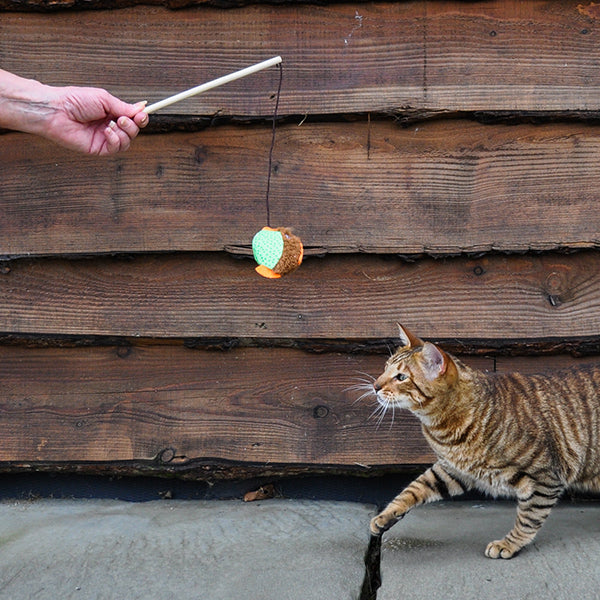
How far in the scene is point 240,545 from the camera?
2.56 metres

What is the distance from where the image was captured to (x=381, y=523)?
249 cm

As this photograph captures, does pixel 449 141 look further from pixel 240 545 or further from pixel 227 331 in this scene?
pixel 240 545

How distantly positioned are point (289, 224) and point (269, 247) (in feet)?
1.92

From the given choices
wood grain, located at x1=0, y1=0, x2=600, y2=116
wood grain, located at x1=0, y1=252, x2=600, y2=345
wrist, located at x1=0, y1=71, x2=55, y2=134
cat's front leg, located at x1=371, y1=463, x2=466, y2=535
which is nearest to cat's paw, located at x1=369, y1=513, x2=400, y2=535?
cat's front leg, located at x1=371, y1=463, x2=466, y2=535

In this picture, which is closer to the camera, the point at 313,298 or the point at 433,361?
the point at 433,361

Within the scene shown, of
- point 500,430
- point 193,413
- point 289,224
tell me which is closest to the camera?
point 500,430

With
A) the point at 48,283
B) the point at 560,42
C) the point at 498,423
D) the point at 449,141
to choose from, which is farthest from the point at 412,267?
the point at 48,283

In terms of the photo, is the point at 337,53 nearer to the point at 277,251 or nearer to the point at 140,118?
the point at 140,118

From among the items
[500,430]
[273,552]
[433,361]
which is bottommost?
[273,552]

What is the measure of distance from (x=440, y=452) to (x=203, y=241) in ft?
3.76

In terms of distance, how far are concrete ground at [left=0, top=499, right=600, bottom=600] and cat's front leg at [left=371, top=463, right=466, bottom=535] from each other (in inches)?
3.3

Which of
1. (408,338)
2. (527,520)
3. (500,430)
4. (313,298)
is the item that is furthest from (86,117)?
(527,520)

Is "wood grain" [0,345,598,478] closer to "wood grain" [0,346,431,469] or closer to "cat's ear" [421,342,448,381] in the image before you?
"wood grain" [0,346,431,469]

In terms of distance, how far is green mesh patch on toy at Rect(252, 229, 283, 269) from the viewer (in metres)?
2.16
